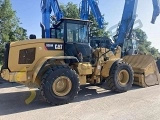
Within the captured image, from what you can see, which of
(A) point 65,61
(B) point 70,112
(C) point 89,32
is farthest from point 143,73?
(B) point 70,112

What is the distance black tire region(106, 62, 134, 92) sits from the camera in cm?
765

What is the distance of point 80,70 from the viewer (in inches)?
279

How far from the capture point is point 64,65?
6570 mm

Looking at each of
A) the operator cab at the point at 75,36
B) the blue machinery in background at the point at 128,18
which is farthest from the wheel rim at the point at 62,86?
the blue machinery in background at the point at 128,18

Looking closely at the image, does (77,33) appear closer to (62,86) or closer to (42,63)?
(42,63)

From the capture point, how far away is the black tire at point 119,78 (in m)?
7.65

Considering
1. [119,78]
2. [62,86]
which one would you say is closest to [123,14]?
[119,78]

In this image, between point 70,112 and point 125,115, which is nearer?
point 125,115

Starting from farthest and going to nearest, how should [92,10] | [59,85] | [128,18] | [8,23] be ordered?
[8,23]
[92,10]
[128,18]
[59,85]

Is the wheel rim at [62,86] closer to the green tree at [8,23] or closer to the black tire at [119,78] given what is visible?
the black tire at [119,78]

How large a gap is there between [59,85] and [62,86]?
0.11 metres

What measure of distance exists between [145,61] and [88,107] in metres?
4.43

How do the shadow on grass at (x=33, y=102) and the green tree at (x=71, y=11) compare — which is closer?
the shadow on grass at (x=33, y=102)

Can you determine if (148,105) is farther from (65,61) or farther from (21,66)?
(21,66)
